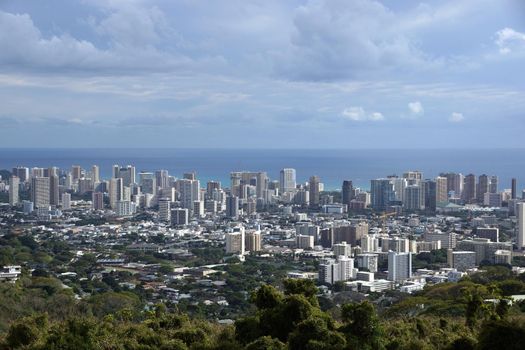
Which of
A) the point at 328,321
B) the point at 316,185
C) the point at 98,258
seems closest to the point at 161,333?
the point at 328,321

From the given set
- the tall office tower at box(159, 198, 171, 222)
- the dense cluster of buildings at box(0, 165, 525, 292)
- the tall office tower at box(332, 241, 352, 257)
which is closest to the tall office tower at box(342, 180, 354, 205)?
the dense cluster of buildings at box(0, 165, 525, 292)

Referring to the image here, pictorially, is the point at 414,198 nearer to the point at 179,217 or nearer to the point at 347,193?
the point at 347,193

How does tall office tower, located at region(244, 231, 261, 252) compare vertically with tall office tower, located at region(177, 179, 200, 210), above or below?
below

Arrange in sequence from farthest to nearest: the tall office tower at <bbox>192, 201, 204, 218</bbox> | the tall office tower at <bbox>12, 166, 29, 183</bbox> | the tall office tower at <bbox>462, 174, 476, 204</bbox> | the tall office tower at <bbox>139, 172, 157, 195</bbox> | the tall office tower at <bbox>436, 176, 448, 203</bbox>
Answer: the tall office tower at <bbox>12, 166, 29, 183</bbox> < the tall office tower at <bbox>139, 172, 157, 195</bbox> < the tall office tower at <bbox>462, 174, 476, 204</bbox> < the tall office tower at <bbox>436, 176, 448, 203</bbox> < the tall office tower at <bbox>192, 201, 204, 218</bbox>

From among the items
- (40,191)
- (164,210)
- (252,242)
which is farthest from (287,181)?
(252,242)

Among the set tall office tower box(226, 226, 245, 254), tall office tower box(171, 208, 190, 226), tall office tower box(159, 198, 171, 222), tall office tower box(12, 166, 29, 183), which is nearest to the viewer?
tall office tower box(226, 226, 245, 254)

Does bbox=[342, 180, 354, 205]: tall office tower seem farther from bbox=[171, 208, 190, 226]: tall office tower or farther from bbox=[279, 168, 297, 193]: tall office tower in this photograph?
bbox=[171, 208, 190, 226]: tall office tower

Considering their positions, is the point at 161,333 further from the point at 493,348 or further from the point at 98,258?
the point at 98,258
